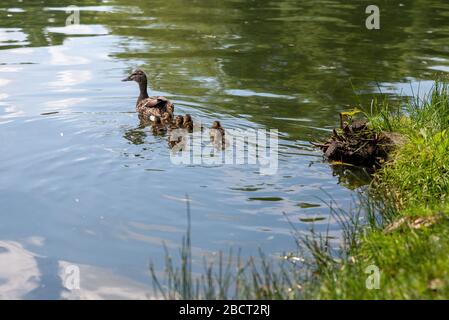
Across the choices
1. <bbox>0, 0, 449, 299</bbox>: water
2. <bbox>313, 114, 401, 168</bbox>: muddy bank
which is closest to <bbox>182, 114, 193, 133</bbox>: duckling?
<bbox>0, 0, 449, 299</bbox>: water

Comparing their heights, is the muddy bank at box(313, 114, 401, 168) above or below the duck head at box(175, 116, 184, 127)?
below

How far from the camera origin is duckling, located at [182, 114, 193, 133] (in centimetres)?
1236

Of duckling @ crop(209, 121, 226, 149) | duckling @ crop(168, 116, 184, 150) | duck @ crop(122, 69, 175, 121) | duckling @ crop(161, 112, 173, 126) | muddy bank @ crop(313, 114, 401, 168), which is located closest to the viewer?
muddy bank @ crop(313, 114, 401, 168)

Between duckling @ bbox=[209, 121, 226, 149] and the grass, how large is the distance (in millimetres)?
2354

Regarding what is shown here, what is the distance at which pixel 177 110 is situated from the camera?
14.0m

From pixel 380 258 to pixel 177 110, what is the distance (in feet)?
25.8

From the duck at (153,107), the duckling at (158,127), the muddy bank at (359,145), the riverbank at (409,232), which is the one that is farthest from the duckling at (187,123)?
the riverbank at (409,232)

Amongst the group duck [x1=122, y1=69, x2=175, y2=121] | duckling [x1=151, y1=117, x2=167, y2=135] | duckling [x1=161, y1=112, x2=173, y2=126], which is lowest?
duckling [x1=151, y1=117, x2=167, y2=135]

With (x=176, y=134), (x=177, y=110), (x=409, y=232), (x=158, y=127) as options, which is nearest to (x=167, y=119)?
(x=158, y=127)

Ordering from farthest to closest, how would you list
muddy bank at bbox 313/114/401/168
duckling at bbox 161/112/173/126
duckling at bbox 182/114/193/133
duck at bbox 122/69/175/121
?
duck at bbox 122/69/175/121 → duckling at bbox 161/112/173/126 → duckling at bbox 182/114/193/133 → muddy bank at bbox 313/114/401/168

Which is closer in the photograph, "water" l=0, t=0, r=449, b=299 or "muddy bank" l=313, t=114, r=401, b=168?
"water" l=0, t=0, r=449, b=299

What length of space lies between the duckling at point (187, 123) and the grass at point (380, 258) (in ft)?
11.0

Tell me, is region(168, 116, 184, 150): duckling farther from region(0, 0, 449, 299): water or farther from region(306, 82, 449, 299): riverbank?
region(306, 82, 449, 299): riverbank
